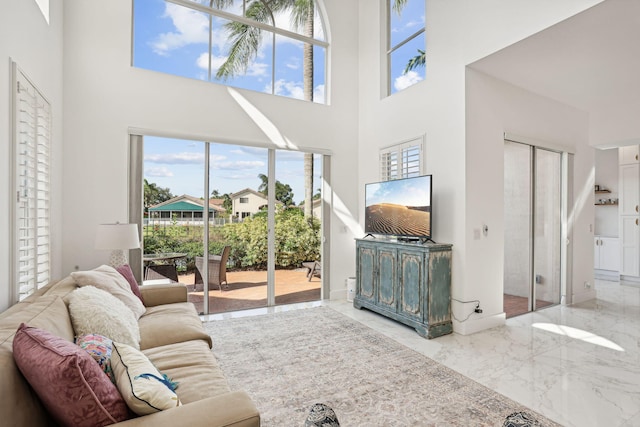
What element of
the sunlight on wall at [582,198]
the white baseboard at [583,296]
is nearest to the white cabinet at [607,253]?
the white baseboard at [583,296]

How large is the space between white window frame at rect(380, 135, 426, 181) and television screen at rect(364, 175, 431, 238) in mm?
340

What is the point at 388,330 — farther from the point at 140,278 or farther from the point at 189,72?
the point at 189,72

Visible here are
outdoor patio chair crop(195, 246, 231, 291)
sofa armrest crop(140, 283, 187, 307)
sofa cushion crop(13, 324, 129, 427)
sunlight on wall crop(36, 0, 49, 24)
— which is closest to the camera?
sofa cushion crop(13, 324, 129, 427)

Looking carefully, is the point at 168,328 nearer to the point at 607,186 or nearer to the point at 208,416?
the point at 208,416

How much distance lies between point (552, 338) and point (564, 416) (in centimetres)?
155

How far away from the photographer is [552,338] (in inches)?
133

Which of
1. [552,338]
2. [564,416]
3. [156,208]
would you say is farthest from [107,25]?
[552,338]

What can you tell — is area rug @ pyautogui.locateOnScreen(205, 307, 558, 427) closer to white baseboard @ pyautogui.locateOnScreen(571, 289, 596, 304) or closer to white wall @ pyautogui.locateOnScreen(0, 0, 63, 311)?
white wall @ pyautogui.locateOnScreen(0, 0, 63, 311)

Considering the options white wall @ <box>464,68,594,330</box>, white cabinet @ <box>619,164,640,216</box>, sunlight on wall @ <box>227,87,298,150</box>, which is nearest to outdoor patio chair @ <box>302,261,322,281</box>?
sunlight on wall @ <box>227,87,298,150</box>

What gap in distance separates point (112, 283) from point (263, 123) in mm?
2882

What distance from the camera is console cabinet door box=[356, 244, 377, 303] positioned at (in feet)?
13.8

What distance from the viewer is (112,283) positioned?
2.39m

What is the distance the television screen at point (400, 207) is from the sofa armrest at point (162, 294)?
2.47 m

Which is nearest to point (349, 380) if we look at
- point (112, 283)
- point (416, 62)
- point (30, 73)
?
point (112, 283)
